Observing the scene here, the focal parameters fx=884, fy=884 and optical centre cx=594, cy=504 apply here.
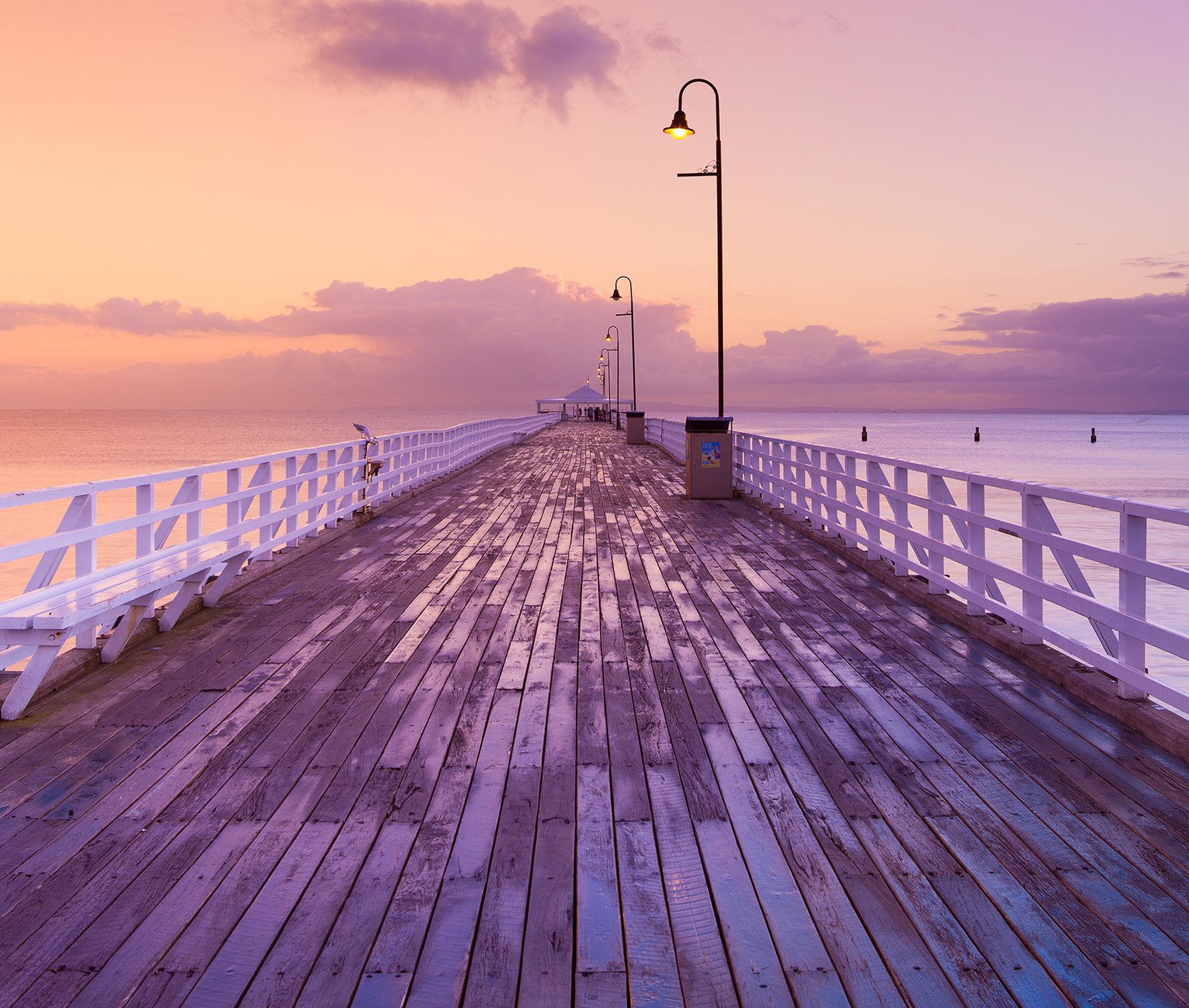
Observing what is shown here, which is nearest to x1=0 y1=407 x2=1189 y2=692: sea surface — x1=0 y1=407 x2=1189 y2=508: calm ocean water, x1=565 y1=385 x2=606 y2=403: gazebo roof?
x1=0 y1=407 x2=1189 y2=508: calm ocean water

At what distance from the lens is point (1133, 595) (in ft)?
15.4

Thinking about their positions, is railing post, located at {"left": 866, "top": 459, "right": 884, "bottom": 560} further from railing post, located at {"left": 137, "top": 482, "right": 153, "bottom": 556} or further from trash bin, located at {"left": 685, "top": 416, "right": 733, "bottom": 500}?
railing post, located at {"left": 137, "top": 482, "right": 153, "bottom": 556}

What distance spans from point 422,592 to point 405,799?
438cm

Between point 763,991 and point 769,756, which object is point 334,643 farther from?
point 763,991

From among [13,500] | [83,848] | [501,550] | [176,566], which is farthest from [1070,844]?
[501,550]

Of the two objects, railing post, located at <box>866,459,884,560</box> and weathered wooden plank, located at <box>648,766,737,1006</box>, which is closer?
weathered wooden plank, located at <box>648,766,737,1006</box>

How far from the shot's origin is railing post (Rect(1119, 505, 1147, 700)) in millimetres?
4672

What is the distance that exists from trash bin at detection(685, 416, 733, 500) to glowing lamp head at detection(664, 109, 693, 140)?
4.65 metres

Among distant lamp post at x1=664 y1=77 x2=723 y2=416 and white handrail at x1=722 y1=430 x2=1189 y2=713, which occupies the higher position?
distant lamp post at x1=664 y1=77 x2=723 y2=416

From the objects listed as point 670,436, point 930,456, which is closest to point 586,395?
point 930,456

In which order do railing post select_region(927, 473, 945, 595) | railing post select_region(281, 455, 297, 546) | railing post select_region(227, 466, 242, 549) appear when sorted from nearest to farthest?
railing post select_region(927, 473, 945, 595) → railing post select_region(227, 466, 242, 549) → railing post select_region(281, 455, 297, 546)

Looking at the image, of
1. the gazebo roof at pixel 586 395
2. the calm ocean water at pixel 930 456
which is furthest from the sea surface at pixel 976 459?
the gazebo roof at pixel 586 395

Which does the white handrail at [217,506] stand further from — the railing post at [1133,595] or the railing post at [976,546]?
the railing post at [976,546]

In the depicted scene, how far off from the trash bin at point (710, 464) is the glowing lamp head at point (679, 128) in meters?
4.65
